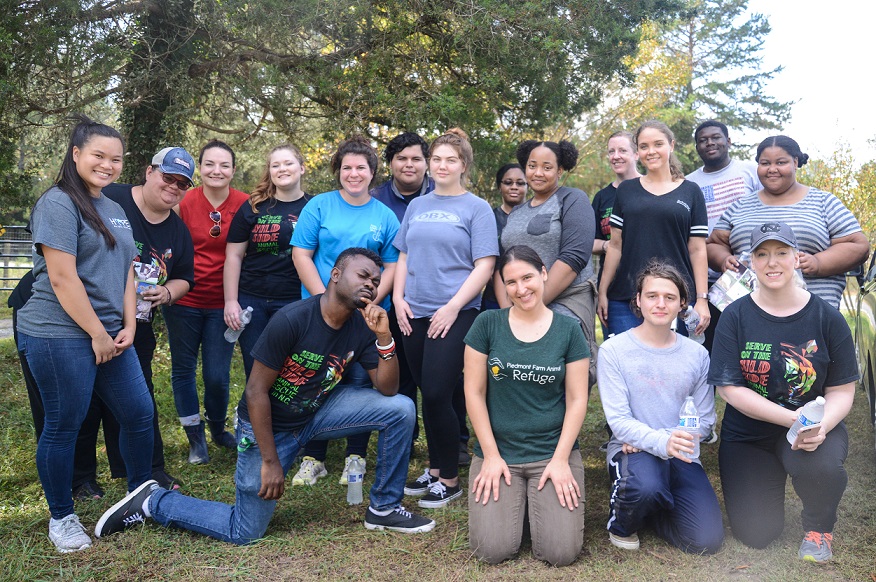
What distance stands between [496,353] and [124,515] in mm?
2109

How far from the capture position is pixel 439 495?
425 cm

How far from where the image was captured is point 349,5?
26.1 feet

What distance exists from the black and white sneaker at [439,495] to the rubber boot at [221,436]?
1.84 m

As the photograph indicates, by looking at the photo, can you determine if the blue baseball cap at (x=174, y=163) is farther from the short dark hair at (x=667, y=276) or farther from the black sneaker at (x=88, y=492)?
the short dark hair at (x=667, y=276)

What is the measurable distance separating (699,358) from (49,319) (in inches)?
129

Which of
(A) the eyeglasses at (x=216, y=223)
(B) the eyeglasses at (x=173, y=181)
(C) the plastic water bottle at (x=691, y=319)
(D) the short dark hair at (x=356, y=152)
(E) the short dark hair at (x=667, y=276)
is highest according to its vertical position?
(D) the short dark hair at (x=356, y=152)

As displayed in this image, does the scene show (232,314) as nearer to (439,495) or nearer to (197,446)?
(197,446)

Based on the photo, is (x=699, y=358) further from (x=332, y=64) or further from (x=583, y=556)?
(x=332, y=64)

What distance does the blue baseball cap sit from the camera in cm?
430

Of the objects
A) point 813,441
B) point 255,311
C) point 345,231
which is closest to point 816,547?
point 813,441

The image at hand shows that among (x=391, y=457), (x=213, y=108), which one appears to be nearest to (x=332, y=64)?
(x=213, y=108)

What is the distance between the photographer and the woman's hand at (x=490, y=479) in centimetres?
357

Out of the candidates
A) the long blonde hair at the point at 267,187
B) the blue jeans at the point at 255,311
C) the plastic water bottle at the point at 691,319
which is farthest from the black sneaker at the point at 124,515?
the plastic water bottle at the point at 691,319

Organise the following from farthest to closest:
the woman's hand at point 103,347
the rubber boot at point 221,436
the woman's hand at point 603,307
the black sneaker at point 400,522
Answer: the rubber boot at point 221,436, the woman's hand at point 603,307, the black sneaker at point 400,522, the woman's hand at point 103,347
